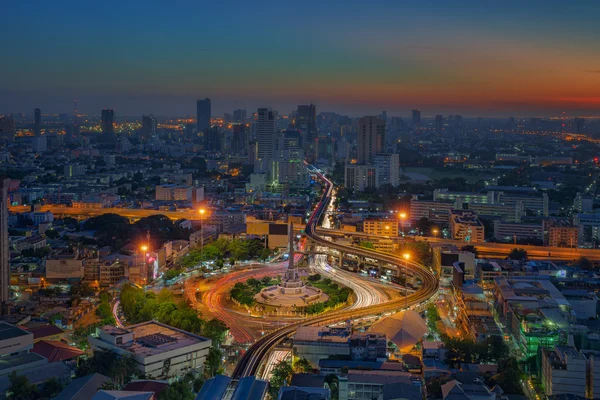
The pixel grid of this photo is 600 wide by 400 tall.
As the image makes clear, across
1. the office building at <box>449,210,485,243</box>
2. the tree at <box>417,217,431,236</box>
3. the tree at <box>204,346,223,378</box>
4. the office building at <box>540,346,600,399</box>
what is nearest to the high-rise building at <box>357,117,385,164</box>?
the tree at <box>417,217,431,236</box>

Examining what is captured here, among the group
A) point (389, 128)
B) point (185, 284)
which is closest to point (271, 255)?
point (185, 284)

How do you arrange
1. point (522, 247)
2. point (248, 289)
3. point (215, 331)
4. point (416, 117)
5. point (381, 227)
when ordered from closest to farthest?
point (215, 331)
point (248, 289)
point (522, 247)
point (381, 227)
point (416, 117)

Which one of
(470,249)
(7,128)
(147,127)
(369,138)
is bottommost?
(470,249)

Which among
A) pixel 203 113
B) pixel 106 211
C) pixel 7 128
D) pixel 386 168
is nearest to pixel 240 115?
Answer: pixel 203 113

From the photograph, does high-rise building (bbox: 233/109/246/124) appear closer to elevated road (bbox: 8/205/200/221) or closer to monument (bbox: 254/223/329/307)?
elevated road (bbox: 8/205/200/221)

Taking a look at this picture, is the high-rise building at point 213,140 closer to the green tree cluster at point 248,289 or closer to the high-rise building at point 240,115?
the high-rise building at point 240,115

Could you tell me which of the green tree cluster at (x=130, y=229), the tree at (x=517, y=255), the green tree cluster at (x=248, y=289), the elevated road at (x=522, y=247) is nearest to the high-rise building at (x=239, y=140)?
the green tree cluster at (x=130, y=229)

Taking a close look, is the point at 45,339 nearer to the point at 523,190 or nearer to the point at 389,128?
the point at 523,190

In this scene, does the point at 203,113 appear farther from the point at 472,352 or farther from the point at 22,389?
the point at 22,389
